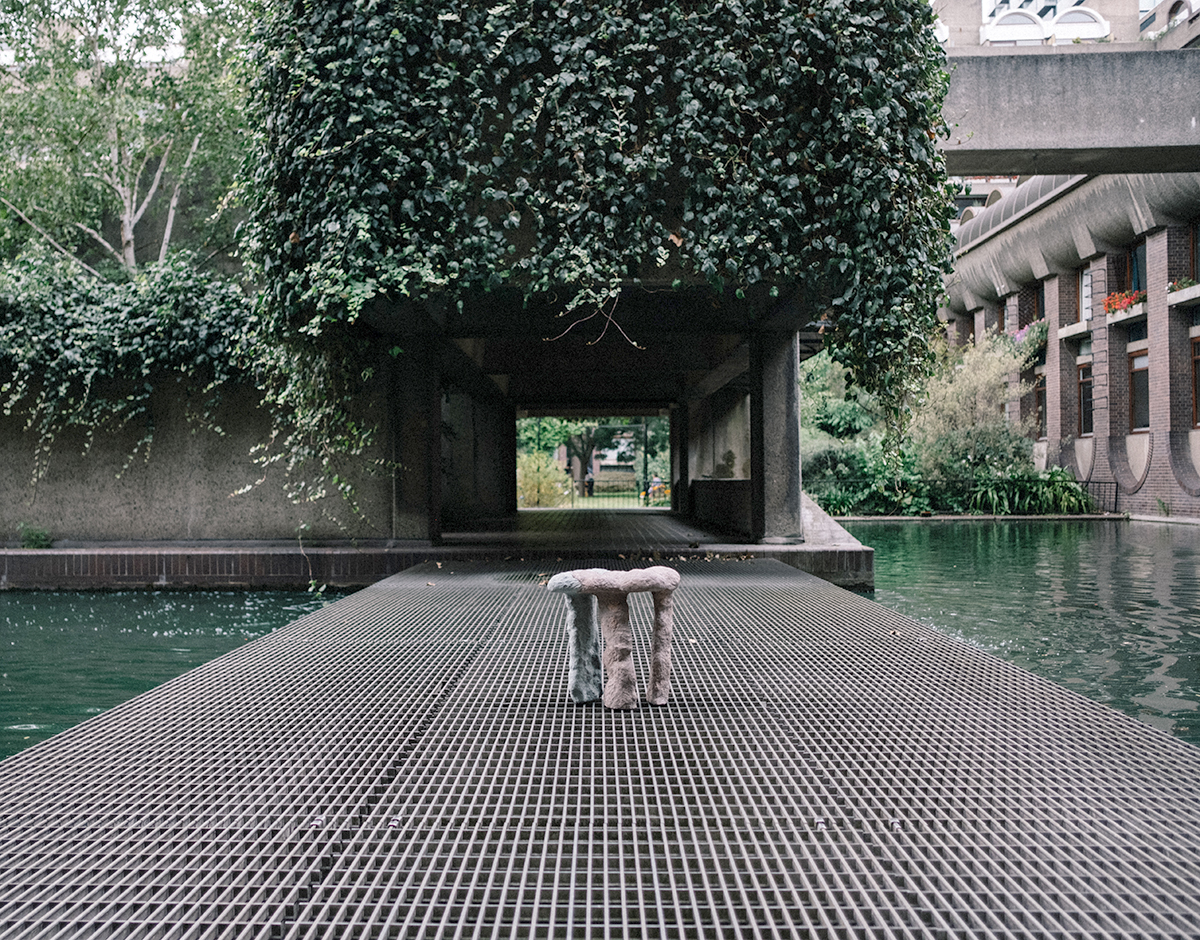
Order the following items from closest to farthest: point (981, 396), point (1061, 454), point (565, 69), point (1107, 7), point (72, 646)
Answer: point (72, 646) < point (565, 69) < point (981, 396) < point (1061, 454) < point (1107, 7)

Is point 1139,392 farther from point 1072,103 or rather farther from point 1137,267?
point 1072,103

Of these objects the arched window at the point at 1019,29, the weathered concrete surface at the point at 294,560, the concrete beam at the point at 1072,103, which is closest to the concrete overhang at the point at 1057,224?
the concrete beam at the point at 1072,103

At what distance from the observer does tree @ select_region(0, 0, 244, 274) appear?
14.1 metres

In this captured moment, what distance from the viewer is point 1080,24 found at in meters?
35.1

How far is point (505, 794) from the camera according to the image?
2.34 m

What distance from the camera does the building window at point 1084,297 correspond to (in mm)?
23516

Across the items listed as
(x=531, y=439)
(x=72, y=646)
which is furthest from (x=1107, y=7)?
(x=72, y=646)

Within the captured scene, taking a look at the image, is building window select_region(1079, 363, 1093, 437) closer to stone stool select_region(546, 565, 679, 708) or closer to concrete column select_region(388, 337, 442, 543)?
concrete column select_region(388, 337, 442, 543)

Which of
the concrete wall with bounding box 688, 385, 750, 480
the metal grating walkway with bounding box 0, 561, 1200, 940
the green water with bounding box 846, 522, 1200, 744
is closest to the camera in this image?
the metal grating walkway with bounding box 0, 561, 1200, 940

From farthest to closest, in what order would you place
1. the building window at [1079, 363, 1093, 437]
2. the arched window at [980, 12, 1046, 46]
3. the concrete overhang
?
the arched window at [980, 12, 1046, 46] → the building window at [1079, 363, 1093, 437] → the concrete overhang

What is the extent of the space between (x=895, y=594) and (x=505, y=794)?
21.6ft

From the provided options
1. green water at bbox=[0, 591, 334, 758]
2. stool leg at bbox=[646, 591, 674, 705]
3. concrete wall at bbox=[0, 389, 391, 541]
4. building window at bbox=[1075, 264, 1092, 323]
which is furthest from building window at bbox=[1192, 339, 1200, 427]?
stool leg at bbox=[646, 591, 674, 705]

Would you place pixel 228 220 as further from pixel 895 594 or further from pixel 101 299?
pixel 895 594

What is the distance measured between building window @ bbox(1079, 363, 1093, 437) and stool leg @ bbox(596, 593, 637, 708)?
24.3 metres
